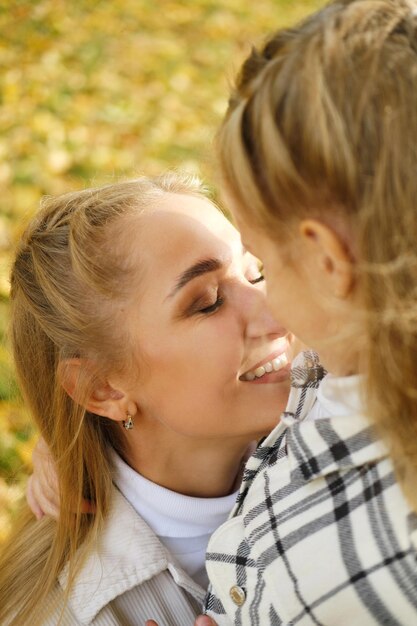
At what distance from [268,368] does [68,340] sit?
19.1 inches

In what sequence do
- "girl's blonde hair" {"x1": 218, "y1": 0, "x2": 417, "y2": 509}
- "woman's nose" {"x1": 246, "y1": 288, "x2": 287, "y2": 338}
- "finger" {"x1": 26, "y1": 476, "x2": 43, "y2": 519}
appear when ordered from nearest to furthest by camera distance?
"girl's blonde hair" {"x1": 218, "y1": 0, "x2": 417, "y2": 509}
"woman's nose" {"x1": 246, "y1": 288, "x2": 287, "y2": 338}
"finger" {"x1": 26, "y1": 476, "x2": 43, "y2": 519}

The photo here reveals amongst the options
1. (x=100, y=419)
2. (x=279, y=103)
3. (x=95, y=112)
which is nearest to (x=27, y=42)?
(x=95, y=112)

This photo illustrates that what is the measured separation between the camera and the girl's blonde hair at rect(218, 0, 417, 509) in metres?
1.14

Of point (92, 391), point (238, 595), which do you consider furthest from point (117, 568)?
point (238, 595)

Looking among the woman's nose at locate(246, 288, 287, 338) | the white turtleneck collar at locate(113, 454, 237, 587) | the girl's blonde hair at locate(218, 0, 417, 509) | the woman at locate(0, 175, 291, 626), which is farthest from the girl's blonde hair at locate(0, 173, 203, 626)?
the girl's blonde hair at locate(218, 0, 417, 509)

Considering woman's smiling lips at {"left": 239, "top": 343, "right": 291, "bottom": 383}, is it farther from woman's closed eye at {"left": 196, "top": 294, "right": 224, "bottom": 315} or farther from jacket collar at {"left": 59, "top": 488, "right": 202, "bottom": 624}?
jacket collar at {"left": 59, "top": 488, "right": 202, "bottom": 624}

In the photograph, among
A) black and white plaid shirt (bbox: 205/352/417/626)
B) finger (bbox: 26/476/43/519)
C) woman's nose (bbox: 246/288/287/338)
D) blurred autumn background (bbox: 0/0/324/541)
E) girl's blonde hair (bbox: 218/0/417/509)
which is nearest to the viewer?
girl's blonde hair (bbox: 218/0/417/509)

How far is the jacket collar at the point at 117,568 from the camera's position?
6.44ft

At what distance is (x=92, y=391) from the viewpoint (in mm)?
2045

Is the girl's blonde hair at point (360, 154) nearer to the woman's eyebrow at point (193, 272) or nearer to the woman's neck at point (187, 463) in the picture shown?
the woman's eyebrow at point (193, 272)

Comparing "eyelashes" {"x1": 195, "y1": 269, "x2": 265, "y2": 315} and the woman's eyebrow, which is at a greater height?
the woman's eyebrow

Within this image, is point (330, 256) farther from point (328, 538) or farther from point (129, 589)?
point (129, 589)

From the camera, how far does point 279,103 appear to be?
3.94ft

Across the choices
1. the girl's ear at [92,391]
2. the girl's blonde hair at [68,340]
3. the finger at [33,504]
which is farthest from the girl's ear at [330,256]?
the finger at [33,504]
